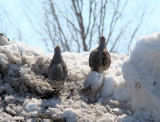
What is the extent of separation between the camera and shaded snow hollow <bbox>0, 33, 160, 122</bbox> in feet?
9.10

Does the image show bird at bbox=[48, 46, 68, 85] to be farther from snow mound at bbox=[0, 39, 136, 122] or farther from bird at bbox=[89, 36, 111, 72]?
bird at bbox=[89, 36, 111, 72]

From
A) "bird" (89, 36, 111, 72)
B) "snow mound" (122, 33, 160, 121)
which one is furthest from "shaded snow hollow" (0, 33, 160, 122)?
"bird" (89, 36, 111, 72)

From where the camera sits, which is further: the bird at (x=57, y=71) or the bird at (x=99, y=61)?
the bird at (x=99, y=61)

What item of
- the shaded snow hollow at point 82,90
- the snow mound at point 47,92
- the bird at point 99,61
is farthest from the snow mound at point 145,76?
the bird at point 99,61

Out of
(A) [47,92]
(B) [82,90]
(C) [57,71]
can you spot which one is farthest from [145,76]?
(A) [47,92]

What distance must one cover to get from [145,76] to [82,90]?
2.64 ft

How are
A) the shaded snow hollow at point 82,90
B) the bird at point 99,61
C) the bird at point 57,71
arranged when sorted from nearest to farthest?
1. the shaded snow hollow at point 82,90
2. the bird at point 57,71
3. the bird at point 99,61

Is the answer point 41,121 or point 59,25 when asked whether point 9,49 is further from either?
point 59,25

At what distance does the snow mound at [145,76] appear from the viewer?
278 centimetres

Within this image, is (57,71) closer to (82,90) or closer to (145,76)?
(82,90)

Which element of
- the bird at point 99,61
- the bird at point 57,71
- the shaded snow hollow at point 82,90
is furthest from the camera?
the bird at point 99,61

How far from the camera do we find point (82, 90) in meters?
3.30

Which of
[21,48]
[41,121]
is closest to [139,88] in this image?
[41,121]

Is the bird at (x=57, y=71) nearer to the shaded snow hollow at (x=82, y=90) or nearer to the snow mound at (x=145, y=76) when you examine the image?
the shaded snow hollow at (x=82, y=90)
